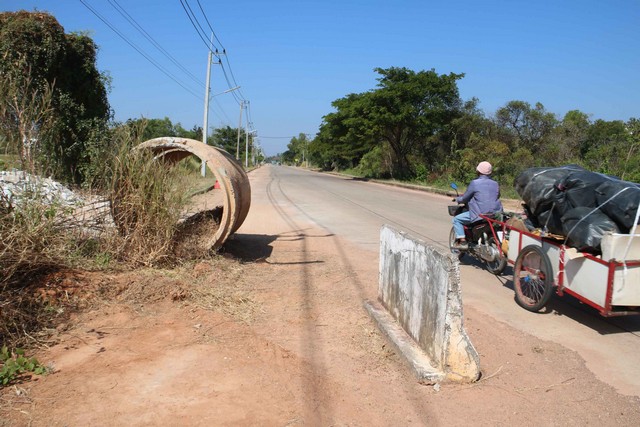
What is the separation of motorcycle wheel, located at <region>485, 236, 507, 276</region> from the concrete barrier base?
232 cm

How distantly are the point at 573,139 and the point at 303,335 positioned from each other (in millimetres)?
26356

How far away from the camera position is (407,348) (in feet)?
12.8

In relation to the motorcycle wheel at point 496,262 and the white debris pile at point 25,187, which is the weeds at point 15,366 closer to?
the white debris pile at point 25,187

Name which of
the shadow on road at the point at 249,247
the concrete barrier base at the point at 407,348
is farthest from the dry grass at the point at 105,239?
the concrete barrier base at the point at 407,348

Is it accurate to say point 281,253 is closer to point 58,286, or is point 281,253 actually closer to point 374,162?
point 58,286

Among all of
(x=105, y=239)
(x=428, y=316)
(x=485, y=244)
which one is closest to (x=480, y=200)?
(x=485, y=244)

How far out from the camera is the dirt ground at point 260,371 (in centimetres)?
309

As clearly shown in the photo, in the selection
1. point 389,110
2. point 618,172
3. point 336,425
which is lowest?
point 336,425

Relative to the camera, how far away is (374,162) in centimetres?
4222

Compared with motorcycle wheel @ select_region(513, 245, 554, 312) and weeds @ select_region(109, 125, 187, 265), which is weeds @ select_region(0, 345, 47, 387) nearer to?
weeds @ select_region(109, 125, 187, 265)

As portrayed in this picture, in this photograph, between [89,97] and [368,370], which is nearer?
[368,370]

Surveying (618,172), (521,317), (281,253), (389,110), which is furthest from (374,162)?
(521,317)

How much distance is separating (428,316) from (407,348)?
1.16 ft

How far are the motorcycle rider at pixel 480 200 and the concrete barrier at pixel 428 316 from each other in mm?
2767
